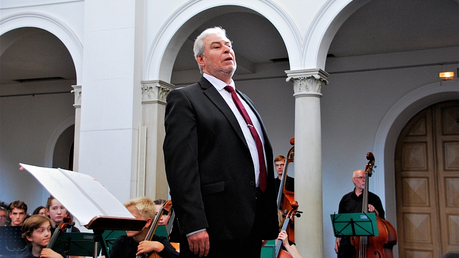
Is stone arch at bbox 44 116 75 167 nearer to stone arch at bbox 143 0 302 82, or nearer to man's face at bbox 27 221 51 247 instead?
stone arch at bbox 143 0 302 82

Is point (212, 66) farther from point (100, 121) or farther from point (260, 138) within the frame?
point (100, 121)

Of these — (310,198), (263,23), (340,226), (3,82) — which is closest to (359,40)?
(263,23)

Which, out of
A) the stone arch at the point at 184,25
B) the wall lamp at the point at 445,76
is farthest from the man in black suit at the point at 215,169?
the wall lamp at the point at 445,76

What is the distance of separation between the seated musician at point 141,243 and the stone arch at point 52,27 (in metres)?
4.41

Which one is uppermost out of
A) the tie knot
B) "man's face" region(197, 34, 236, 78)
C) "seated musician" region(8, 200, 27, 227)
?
"man's face" region(197, 34, 236, 78)

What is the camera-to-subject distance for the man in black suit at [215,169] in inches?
80.8

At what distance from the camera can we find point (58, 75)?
11.9 metres

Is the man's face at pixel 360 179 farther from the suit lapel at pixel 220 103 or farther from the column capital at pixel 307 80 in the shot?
the suit lapel at pixel 220 103

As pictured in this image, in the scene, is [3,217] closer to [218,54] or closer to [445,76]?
[218,54]

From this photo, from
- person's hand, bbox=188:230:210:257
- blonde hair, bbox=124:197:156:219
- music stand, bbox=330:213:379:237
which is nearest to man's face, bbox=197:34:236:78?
person's hand, bbox=188:230:210:257

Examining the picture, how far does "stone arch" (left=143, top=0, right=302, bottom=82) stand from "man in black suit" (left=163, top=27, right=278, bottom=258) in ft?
15.1

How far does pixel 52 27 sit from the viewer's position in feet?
26.5

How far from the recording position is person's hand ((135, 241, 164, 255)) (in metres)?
3.43

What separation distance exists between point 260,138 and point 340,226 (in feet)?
12.0
